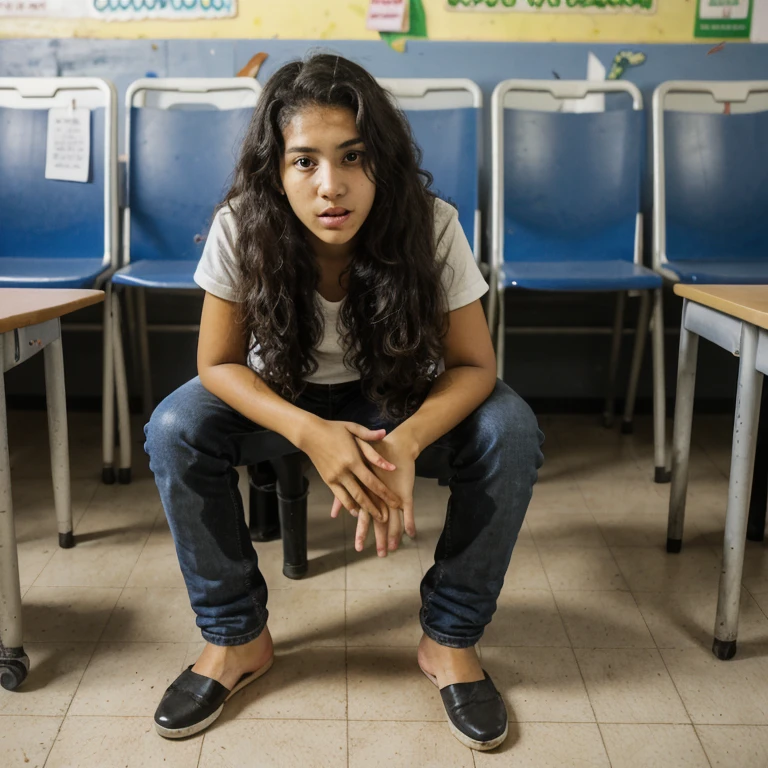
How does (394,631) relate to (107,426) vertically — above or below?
below

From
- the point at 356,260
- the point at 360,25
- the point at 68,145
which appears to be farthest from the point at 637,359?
the point at 68,145

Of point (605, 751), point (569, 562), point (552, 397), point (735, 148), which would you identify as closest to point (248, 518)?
point (569, 562)

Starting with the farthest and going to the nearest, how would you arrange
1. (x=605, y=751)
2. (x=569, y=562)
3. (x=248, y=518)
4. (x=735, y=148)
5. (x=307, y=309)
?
(x=735, y=148)
(x=248, y=518)
(x=569, y=562)
(x=307, y=309)
(x=605, y=751)

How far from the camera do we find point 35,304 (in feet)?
3.77

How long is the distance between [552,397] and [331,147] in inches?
59.5

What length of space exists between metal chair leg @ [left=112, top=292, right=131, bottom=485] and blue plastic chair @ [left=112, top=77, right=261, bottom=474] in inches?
8.9

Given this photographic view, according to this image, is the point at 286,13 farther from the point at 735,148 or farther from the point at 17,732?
→ the point at 17,732

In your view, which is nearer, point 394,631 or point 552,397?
point 394,631

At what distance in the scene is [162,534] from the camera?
1.59m

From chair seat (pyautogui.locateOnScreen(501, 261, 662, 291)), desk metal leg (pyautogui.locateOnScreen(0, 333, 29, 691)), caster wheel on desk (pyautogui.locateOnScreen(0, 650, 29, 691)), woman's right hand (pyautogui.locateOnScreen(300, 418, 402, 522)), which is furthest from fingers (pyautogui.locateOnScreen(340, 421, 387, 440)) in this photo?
chair seat (pyautogui.locateOnScreen(501, 261, 662, 291))

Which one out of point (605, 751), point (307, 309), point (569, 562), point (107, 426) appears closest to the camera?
point (605, 751)

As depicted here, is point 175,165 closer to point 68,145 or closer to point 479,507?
point 68,145

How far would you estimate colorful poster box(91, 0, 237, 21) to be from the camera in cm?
206

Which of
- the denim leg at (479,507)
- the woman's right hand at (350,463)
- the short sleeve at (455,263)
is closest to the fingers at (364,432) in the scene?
the woman's right hand at (350,463)
